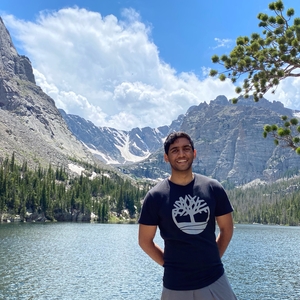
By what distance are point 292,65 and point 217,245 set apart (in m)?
7.88

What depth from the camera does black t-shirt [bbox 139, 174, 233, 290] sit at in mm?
6238

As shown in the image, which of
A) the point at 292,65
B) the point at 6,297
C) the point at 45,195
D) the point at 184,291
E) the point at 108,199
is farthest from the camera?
the point at 108,199

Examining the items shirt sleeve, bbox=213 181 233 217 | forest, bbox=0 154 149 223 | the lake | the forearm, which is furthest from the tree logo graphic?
forest, bbox=0 154 149 223

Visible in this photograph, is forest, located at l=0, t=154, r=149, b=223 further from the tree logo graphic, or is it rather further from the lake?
the tree logo graphic

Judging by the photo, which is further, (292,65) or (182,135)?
(292,65)

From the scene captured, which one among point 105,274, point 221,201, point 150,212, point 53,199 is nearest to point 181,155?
point 221,201

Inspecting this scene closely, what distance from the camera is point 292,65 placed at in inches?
471

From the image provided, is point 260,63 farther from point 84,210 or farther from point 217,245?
point 84,210

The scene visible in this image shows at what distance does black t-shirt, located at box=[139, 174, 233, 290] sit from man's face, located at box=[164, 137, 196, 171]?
1.35ft

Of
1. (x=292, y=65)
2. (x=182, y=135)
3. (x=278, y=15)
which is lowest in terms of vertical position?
(x=182, y=135)

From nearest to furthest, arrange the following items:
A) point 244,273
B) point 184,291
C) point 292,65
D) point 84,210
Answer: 1. point 184,291
2. point 292,65
3. point 244,273
4. point 84,210

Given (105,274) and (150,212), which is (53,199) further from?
(150,212)

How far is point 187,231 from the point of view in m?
6.30

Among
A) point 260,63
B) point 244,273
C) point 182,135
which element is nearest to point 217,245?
point 182,135
